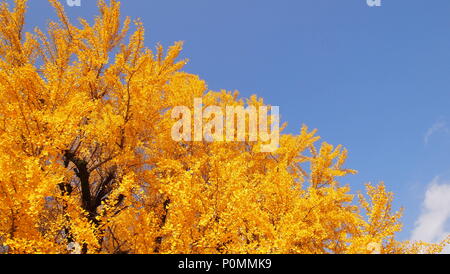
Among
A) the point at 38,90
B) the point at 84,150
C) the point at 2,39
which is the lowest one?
the point at 84,150

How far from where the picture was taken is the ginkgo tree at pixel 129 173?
20.0ft

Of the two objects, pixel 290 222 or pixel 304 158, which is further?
pixel 304 158

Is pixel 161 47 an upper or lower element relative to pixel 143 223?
upper

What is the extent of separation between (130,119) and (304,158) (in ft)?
23.3

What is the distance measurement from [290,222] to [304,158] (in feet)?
19.5

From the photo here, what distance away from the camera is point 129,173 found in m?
7.84

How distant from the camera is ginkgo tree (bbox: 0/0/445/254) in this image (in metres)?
6.10

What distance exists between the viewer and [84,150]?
27.5ft
